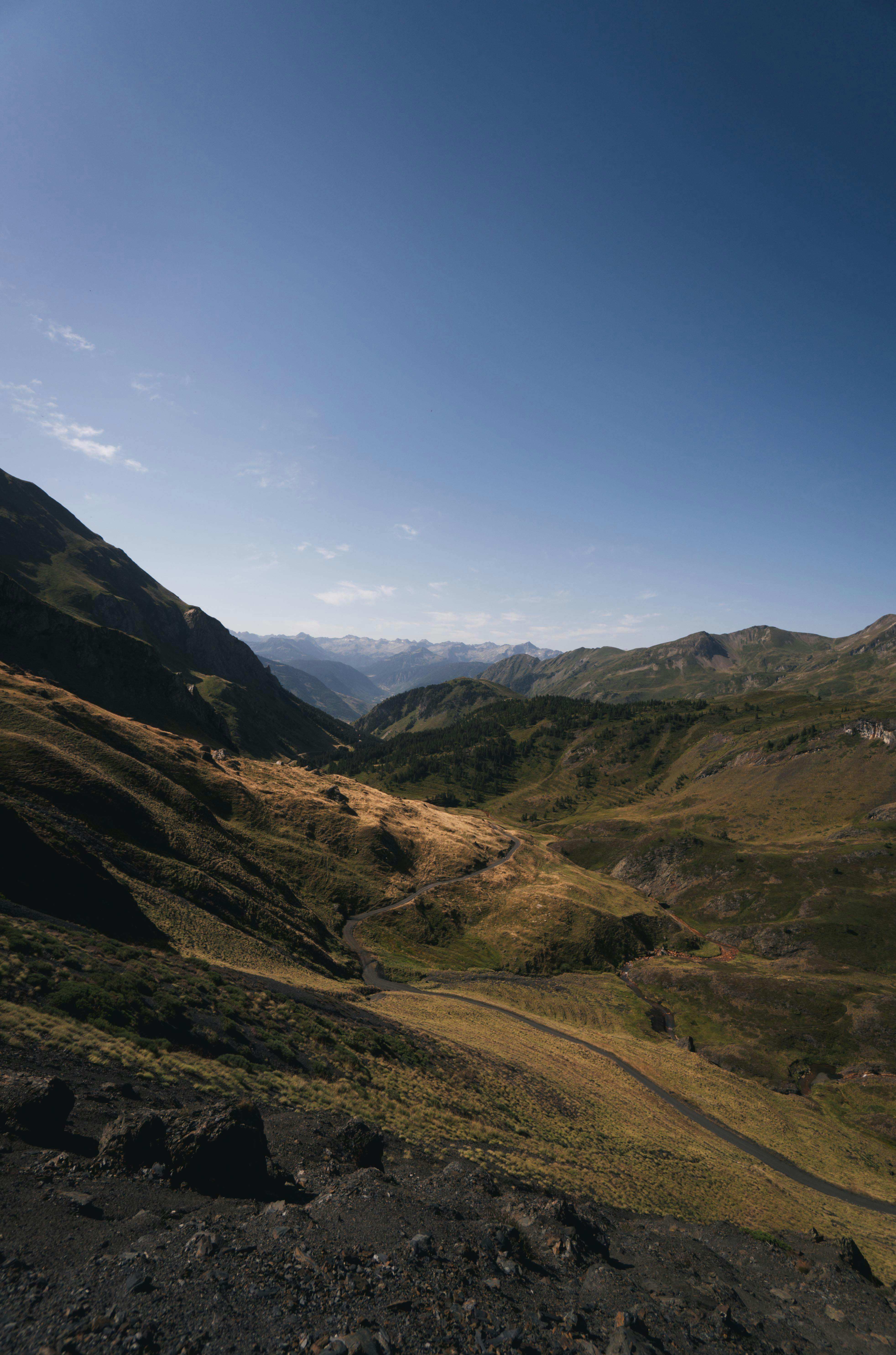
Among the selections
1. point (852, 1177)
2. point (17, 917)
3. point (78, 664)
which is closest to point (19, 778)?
point (17, 917)

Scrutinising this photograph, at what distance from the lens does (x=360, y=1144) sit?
23.0 m

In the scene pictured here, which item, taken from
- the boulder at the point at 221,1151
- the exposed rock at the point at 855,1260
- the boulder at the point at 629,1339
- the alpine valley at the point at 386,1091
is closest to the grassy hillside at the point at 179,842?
the alpine valley at the point at 386,1091

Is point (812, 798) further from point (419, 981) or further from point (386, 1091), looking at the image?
point (386, 1091)

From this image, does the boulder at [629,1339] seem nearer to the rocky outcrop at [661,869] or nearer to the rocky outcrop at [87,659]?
the rocky outcrop at [661,869]

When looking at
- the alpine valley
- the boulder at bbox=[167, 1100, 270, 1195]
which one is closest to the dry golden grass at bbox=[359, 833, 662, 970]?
the alpine valley

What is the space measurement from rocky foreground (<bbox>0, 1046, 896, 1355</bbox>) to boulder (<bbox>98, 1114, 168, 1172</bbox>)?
52 mm

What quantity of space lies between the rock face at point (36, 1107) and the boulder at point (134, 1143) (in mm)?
1526

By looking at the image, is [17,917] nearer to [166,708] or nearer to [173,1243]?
[173,1243]

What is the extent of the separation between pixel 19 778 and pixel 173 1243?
173 feet

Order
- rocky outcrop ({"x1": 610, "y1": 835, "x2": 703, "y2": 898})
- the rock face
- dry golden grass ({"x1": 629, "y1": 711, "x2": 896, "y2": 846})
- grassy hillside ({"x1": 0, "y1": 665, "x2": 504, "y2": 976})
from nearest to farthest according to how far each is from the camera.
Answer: the rock face → grassy hillside ({"x1": 0, "y1": 665, "x2": 504, "y2": 976}) → rocky outcrop ({"x1": 610, "y1": 835, "x2": 703, "y2": 898}) → dry golden grass ({"x1": 629, "y1": 711, "x2": 896, "y2": 846})

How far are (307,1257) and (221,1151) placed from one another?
4.69m

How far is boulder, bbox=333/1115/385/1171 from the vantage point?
74.5ft

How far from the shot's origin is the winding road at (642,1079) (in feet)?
156

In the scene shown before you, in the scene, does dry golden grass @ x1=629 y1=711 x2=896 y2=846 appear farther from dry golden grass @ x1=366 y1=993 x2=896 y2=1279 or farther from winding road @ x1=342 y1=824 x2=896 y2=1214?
winding road @ x1=342 y1=824 x2=896 y2=1214
